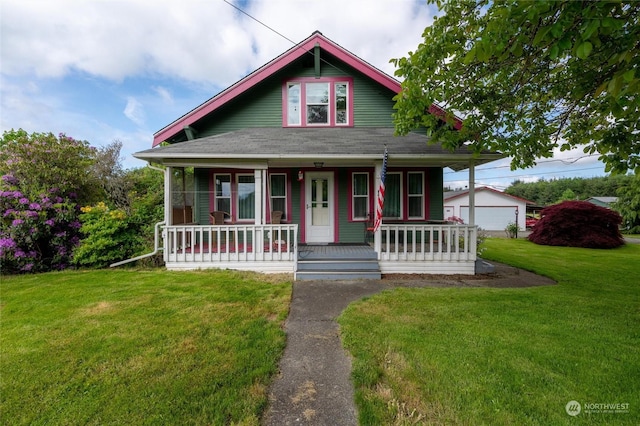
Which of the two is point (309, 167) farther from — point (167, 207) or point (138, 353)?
point (138, 353)

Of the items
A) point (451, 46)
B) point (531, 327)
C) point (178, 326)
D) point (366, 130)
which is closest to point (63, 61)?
point (366, 130)

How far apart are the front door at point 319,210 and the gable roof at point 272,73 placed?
10.9 ft

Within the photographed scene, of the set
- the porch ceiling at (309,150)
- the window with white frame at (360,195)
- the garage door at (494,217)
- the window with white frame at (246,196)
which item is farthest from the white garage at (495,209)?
the window with white frame at (246,196)

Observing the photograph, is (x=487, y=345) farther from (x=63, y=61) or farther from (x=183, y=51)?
(x=63, y=61)

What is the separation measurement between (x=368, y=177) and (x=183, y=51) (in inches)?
345

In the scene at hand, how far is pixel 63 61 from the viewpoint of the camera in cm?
1227

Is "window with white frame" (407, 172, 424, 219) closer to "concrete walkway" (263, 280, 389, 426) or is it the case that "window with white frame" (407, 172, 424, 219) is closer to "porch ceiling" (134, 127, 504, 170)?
"porch ceiling" (134, 127, 504, 170)

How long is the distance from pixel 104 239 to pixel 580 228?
20.6 meters

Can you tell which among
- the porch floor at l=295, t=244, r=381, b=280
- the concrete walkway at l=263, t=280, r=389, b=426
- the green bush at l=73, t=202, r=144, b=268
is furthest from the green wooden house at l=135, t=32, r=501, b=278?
the concrete walkway at l=263, t=280, r=389, b=426

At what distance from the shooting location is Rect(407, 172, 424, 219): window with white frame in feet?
27.2

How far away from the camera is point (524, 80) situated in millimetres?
4688

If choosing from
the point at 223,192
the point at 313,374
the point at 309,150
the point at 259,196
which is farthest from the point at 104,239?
the point at 313,374

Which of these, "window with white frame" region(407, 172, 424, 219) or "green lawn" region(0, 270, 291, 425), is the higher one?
"window with white frame" region(407, 172, 424, 219)

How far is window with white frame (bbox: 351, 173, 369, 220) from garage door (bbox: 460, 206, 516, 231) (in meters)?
21.1
